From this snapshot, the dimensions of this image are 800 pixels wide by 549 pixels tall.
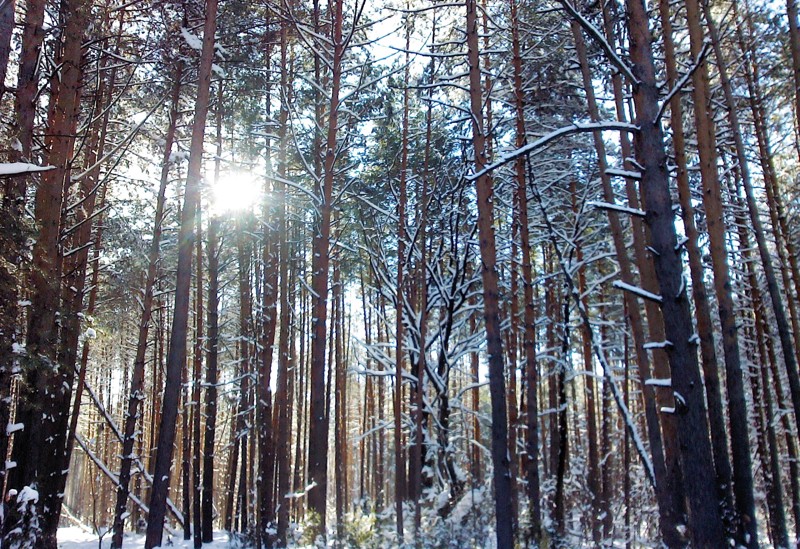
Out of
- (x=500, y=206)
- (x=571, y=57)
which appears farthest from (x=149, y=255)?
(x=571, y=57)

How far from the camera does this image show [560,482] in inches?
440

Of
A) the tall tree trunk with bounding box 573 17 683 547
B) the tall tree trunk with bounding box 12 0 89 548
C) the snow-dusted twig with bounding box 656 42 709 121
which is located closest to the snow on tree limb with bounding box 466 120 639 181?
the snow-dusted twig with bounding box 656 42 709 121

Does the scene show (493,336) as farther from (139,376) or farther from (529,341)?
(139,376)

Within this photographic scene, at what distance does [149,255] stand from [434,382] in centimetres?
715

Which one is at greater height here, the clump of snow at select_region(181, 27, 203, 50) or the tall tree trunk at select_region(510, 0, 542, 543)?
the clump of snow at select_region(181, 27, 203, 50)

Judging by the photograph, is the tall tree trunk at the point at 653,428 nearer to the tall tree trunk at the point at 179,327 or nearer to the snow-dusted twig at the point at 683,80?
the snow-dusted twig at the point at 683,80

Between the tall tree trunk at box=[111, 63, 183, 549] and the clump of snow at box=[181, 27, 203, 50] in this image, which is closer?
the clump of snow at box=[181, 27, 203, 50]

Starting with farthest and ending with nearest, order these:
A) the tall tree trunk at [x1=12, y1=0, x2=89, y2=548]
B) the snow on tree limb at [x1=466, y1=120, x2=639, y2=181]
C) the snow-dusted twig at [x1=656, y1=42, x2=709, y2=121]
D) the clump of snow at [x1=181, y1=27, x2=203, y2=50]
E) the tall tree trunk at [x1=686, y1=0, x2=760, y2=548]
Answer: the clump of snow at [x1=181, y1=27, x2=203, y2=50] → the tall tree trunk at [x1=686, y1=0, x2=760, y2=548] → the tall tree trunk at [x1=12, y1=0, x2=89, y2=548] → the snow on tree limb at [x1=466, y1=120, x2=639, y2=181] → the snow-dusted twig at [x1=656, y1=42, x2=709, y2=121]

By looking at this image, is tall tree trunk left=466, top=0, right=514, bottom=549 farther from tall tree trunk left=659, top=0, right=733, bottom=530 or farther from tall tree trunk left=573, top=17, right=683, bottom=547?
tall tree trunk left=659, top=0, right=733, bottom=530

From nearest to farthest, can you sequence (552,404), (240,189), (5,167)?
(5,167)
(240,189)
(552,404)

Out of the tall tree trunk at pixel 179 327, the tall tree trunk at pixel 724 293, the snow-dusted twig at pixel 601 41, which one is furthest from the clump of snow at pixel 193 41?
the tall tree trunk at pixel 724 293

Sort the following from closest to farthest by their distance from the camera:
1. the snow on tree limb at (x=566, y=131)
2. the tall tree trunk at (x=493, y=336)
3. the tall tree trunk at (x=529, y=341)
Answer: the snow on tree limb at (x=566, y=131)
the tall tree trunk at (x=493, y=336)
the tall tree trunk at (x=529, y=341)

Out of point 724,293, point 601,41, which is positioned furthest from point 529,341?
point 601,41

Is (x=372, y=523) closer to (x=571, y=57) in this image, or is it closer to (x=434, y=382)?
(x=434, y=382)
